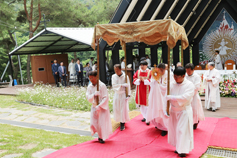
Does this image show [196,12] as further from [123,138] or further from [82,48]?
[123,138]

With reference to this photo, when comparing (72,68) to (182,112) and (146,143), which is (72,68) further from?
(182,112)

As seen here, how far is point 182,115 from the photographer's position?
4.66 metres

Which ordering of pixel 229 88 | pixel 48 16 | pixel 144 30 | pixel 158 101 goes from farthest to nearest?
pixel 48 16
pixel 229 88
pixel 158 101
pixel 144 30

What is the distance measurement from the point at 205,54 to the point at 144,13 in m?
8.86

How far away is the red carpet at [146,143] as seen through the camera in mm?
4742

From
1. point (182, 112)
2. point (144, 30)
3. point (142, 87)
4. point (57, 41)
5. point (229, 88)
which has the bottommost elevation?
point (229, 88)

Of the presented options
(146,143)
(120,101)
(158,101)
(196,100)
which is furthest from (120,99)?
(196,100)

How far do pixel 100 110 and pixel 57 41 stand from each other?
14363mm

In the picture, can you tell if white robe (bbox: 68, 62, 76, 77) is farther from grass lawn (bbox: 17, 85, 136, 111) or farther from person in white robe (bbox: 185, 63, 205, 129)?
person in white robe (bbox: 185, 63, 205, 129)

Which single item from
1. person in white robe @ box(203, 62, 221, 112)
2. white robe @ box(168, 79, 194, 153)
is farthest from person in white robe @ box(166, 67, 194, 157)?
person in white robe @ box(203, 62, 221, 112)

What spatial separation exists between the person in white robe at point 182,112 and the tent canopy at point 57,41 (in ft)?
33.9

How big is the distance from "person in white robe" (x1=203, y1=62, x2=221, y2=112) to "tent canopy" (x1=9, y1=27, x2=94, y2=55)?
785 cm

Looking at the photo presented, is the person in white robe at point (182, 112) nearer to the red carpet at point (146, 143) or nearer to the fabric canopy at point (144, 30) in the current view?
the red carpet at point (146, 143)

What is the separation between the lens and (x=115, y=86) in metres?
6.78
